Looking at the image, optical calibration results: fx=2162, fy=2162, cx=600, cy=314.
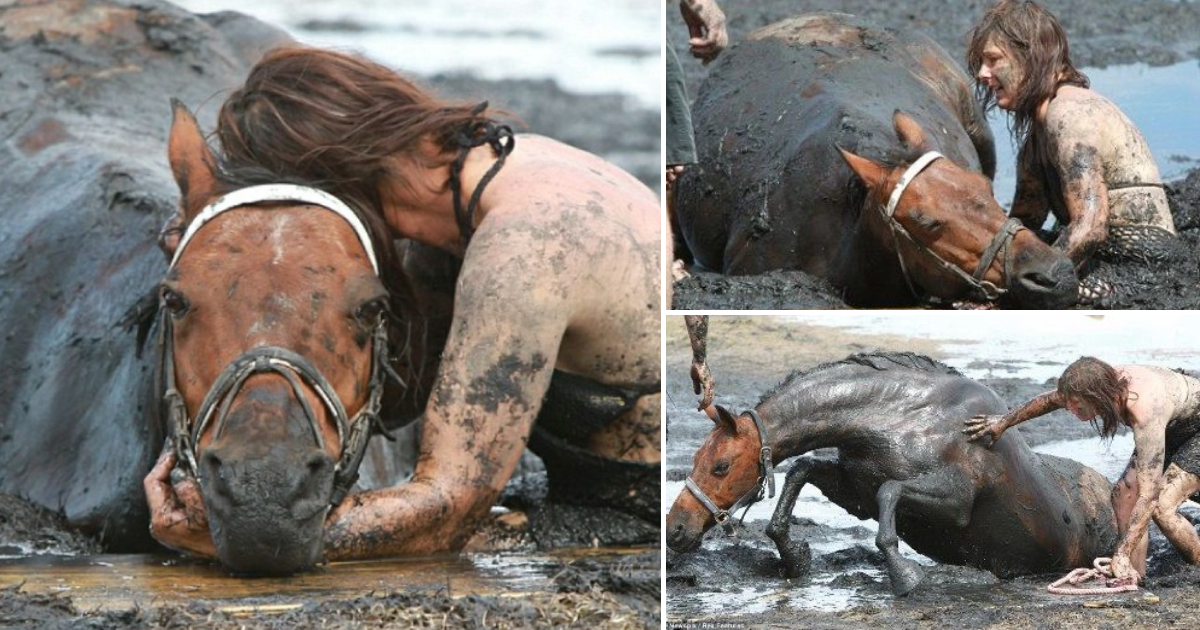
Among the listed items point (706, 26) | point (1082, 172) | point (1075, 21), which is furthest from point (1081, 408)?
point (1075, 21)

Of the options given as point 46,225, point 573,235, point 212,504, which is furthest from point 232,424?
point 46,225

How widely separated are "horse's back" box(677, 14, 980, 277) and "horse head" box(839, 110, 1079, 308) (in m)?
0.27

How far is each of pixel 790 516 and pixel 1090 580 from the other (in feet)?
2.30

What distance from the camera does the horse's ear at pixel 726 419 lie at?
4684 millimetres

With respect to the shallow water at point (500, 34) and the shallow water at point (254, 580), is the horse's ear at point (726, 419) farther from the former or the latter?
the shallow water at point (500, 34)

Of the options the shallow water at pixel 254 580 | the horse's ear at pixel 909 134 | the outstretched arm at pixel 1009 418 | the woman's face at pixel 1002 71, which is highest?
the woman's face at pixel 1002 71

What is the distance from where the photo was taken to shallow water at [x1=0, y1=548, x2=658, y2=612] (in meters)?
5.22

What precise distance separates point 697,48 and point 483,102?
0.89 metres

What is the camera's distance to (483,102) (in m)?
6.46

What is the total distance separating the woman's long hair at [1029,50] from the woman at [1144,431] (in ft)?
7.48

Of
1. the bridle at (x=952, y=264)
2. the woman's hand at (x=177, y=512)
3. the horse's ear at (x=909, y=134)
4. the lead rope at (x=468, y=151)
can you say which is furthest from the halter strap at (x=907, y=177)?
the woman's hand at (x=177, y=512)

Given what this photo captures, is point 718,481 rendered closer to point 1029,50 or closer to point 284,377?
point 284,377

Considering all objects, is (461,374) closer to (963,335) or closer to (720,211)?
(963,335)

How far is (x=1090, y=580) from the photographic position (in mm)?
4590
